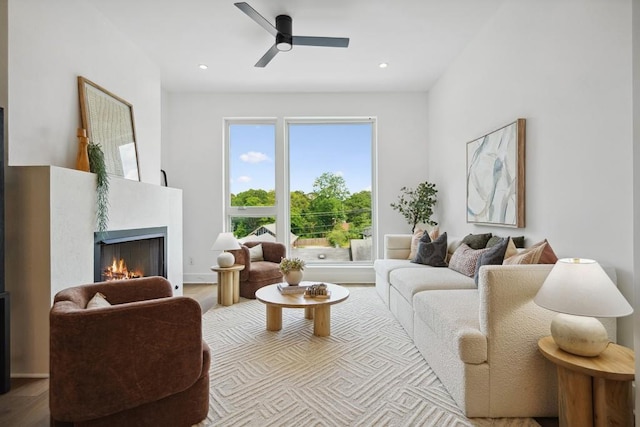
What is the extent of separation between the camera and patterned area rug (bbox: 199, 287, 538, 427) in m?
1.80

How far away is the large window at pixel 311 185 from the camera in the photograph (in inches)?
207

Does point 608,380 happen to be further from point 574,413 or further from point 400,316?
point 400,316

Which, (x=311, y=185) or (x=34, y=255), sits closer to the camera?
(x=34, y=255)

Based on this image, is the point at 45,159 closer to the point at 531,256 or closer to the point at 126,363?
the point at 126,363

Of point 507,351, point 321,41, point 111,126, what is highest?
point 321,41

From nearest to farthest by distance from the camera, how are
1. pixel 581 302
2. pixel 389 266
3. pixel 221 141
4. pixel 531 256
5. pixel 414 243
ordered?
pixel 581 302
pixel 531 256
pixel 389 266
pixel 414 243
pixel 221 141

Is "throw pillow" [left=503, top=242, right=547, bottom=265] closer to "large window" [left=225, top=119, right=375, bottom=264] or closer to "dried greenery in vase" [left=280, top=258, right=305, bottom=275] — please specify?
"dried greenery in vase" [left=280, top=258, right=305, bottom=275]

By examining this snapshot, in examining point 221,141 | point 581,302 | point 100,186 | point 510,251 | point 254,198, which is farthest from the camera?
point 254,198

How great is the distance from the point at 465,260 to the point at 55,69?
3.85 m

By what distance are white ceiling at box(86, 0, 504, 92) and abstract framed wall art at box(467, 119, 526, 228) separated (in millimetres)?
1187

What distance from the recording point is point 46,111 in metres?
2.52

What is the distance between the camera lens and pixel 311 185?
5.29m

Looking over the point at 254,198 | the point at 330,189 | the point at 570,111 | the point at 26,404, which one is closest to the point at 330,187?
the point at 330,189

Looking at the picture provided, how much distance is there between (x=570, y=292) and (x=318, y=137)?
14.1 feet
